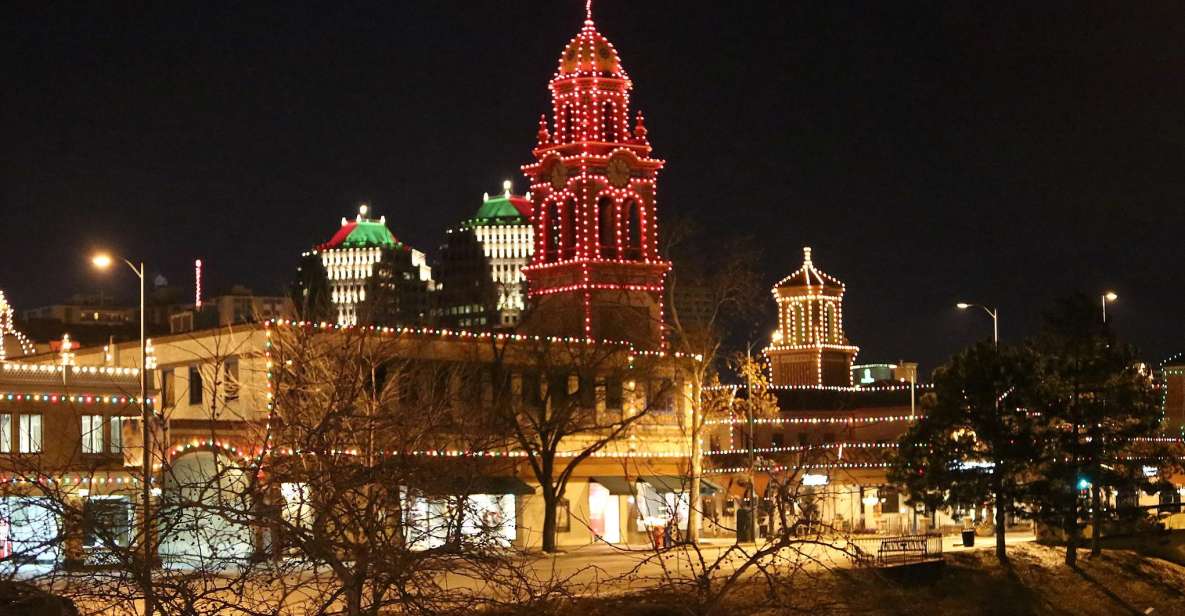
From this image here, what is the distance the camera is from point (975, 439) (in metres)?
51.7

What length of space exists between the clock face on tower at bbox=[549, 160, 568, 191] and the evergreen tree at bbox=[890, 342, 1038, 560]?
27.8 metres

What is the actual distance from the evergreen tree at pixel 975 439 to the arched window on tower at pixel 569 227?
2647 centimetres

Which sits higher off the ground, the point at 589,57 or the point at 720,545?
the point at 589,57

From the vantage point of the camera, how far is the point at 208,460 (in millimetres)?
49406

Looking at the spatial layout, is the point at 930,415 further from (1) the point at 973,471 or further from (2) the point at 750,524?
(2) the point at 750,524

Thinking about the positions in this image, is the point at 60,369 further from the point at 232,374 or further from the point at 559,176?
the point at 559,176

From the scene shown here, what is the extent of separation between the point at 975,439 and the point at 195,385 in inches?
959

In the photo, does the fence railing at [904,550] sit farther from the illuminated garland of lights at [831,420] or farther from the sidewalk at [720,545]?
the illuminated garland of lights at [831,420]

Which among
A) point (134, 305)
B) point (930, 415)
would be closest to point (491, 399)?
point (930, 415)

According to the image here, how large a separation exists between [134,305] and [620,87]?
133612 millimetres

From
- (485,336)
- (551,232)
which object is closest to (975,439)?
(485,336)

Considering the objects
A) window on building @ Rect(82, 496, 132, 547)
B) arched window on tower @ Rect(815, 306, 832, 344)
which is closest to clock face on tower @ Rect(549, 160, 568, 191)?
arched window on tower @ Rect(815, 306, 832, 344)

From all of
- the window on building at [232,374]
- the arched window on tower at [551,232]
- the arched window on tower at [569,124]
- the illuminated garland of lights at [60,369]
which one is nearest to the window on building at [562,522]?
the window on building at [232,374]

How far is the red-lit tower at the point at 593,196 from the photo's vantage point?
243 feet
